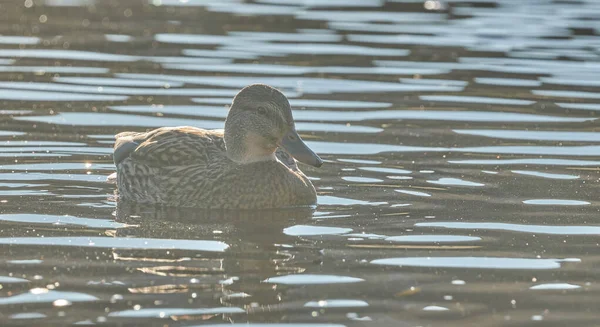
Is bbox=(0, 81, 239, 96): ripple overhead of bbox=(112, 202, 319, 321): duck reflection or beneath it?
overhead

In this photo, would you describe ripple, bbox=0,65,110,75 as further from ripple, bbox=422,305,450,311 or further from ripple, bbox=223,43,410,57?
ripple, bbox=422,305,450,311

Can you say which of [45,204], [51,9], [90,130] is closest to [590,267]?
[45,204]

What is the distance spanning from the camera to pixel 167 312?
22.2ft

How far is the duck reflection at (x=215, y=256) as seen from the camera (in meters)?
7.09

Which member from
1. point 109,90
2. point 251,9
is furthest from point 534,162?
point 251,9

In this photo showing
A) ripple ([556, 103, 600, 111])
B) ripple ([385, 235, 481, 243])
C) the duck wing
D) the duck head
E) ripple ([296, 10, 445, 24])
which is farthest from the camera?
ripple ([296, 10, 445, 24])

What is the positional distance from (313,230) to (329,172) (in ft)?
7.65

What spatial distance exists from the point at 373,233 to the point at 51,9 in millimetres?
14953

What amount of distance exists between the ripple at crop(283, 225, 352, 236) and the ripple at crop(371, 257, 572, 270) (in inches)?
36.2

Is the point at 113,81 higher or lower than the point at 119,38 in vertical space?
lower

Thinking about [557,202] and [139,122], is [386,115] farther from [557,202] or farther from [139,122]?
[557,202]

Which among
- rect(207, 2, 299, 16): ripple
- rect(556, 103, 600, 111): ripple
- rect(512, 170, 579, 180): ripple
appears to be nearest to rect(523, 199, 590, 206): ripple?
rect(512, 170, 579, 180): ripple

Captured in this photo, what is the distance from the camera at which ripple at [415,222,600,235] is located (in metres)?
8.88

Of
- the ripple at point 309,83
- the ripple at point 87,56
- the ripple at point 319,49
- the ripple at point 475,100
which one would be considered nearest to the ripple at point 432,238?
the ripple at point 475,100
